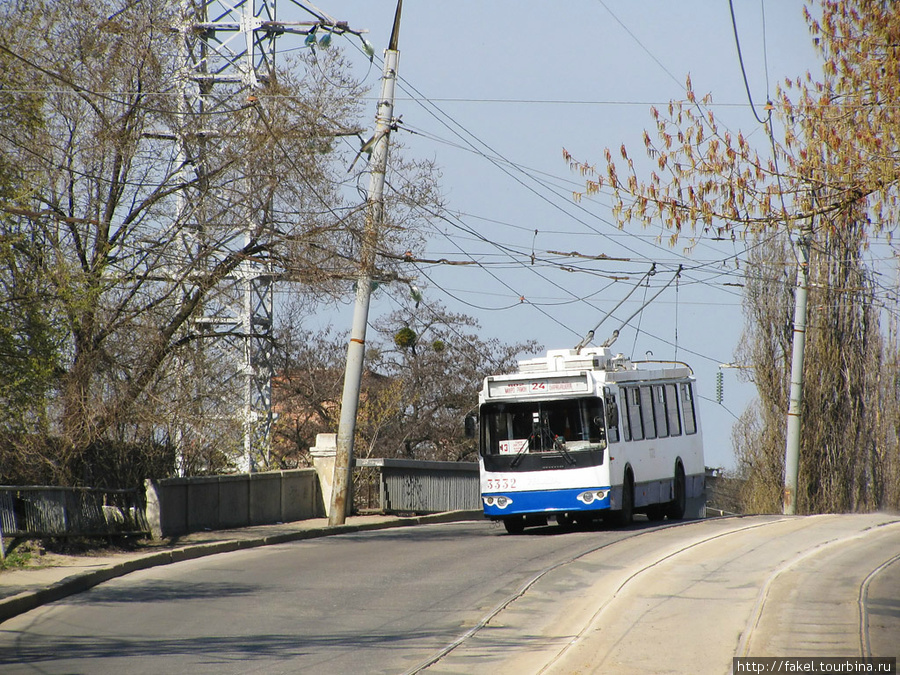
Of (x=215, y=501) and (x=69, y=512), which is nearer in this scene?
(x=69, y=512)

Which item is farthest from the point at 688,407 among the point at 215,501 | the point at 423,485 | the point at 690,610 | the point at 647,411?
the point at 690,610

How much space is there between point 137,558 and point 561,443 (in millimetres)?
8466

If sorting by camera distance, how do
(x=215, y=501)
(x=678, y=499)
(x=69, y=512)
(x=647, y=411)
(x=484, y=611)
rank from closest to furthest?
(x=484, y=611) < (x=69, y=512) < (x=215, y=501) < (x=647, y=411) < (x=678, y=499)

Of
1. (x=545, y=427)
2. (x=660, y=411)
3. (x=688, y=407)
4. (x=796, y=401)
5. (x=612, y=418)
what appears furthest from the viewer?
(x=796, y=401)

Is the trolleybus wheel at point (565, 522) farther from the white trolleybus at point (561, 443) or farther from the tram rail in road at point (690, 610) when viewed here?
the tram rail in road at point (690, 610)

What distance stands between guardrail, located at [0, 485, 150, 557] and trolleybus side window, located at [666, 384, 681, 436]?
12.6 m

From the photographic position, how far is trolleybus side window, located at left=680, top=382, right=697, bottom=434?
92.3ft

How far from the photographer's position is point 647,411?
24.9 meters

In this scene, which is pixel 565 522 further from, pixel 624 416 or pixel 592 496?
pixel 592 496

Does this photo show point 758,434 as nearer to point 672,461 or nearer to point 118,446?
point 672,461

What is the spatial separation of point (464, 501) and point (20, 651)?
2173 centimetres

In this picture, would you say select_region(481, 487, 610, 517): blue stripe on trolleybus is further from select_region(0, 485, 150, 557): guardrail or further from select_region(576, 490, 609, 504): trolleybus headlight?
select_region(0, 485, 150, 557): guardrail

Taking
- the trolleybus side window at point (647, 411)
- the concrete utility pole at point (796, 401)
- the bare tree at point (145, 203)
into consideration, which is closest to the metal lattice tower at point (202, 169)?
the bare tree at point (145, 203)

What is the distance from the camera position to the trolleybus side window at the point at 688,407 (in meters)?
28.1
